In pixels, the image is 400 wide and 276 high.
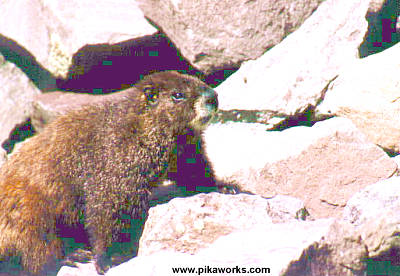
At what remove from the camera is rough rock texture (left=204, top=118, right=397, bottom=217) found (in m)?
4.72

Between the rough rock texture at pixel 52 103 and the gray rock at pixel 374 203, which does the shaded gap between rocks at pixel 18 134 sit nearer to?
the rough rock texture at pixel 52 103

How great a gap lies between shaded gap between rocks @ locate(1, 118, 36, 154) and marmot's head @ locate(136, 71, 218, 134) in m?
2.65

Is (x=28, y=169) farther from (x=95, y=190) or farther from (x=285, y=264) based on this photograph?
Result: (x=285, y=264)

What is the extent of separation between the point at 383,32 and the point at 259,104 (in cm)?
141

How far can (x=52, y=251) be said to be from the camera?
4.74m

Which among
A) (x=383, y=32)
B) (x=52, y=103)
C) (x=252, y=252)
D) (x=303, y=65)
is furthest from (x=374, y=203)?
(x=52, y=103)

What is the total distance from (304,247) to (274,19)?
3.30 meters

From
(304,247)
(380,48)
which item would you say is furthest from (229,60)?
(304,247)

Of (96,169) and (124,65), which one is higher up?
(96,169)

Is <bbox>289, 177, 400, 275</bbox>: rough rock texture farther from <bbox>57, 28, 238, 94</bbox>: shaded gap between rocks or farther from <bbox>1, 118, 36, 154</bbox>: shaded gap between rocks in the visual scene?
<bbox>1, 118, 36, 154</bbox>: shaded gap between rocks

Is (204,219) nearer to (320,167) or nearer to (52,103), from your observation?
(320,167)

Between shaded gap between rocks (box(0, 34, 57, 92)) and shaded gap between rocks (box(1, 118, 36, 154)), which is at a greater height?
shaded gap between rocks (box(0, 34, 57, 92))

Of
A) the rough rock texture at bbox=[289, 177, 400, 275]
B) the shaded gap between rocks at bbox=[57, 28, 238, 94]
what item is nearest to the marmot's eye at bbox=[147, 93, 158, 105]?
the shaded gap between rocks at bbox=[57, 28, 238, 94]

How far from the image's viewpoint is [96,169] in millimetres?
4746
